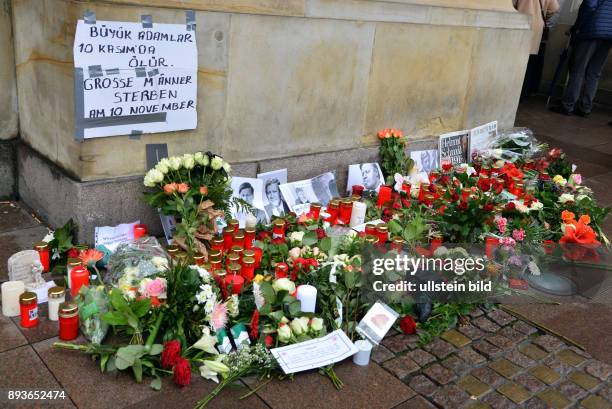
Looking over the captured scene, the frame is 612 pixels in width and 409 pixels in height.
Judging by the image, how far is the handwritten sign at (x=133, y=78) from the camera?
11.7 feet

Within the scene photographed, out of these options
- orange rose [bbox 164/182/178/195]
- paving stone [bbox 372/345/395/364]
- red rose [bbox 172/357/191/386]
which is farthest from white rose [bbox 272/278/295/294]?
orange rose [bbox 164/182/178/195]

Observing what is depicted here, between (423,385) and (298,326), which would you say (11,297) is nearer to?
(298,326)

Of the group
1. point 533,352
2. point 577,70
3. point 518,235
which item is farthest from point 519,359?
point 577,70

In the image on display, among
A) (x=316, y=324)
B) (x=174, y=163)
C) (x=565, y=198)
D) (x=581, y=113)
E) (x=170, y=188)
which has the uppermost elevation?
(x=174, y=163)

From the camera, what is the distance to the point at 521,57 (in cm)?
700

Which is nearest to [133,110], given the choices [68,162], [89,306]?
[68,162]

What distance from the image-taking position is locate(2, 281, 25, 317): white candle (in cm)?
309

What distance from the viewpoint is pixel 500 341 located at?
3387 mm

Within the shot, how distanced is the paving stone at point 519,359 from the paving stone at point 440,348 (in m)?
0.30

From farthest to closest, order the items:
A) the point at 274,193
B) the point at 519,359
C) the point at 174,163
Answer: the point at 274,193, the point at 174,163, the point at 519,359

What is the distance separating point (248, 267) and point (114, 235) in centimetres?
105

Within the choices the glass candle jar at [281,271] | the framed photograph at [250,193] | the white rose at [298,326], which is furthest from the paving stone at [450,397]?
the framed photograph at [250,193]

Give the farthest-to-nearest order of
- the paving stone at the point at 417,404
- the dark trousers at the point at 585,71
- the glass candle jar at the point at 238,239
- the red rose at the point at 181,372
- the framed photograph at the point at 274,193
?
the dark trousers at the point at 585,71, the framed photograph at the point at 274,193, the glass candle jar at the point at 238,239, the paving stone at the point at 417,404, the red rose at the point at 181,372

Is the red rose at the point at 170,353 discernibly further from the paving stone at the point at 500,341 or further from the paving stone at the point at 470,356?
the paving stone at the point at 500,341
